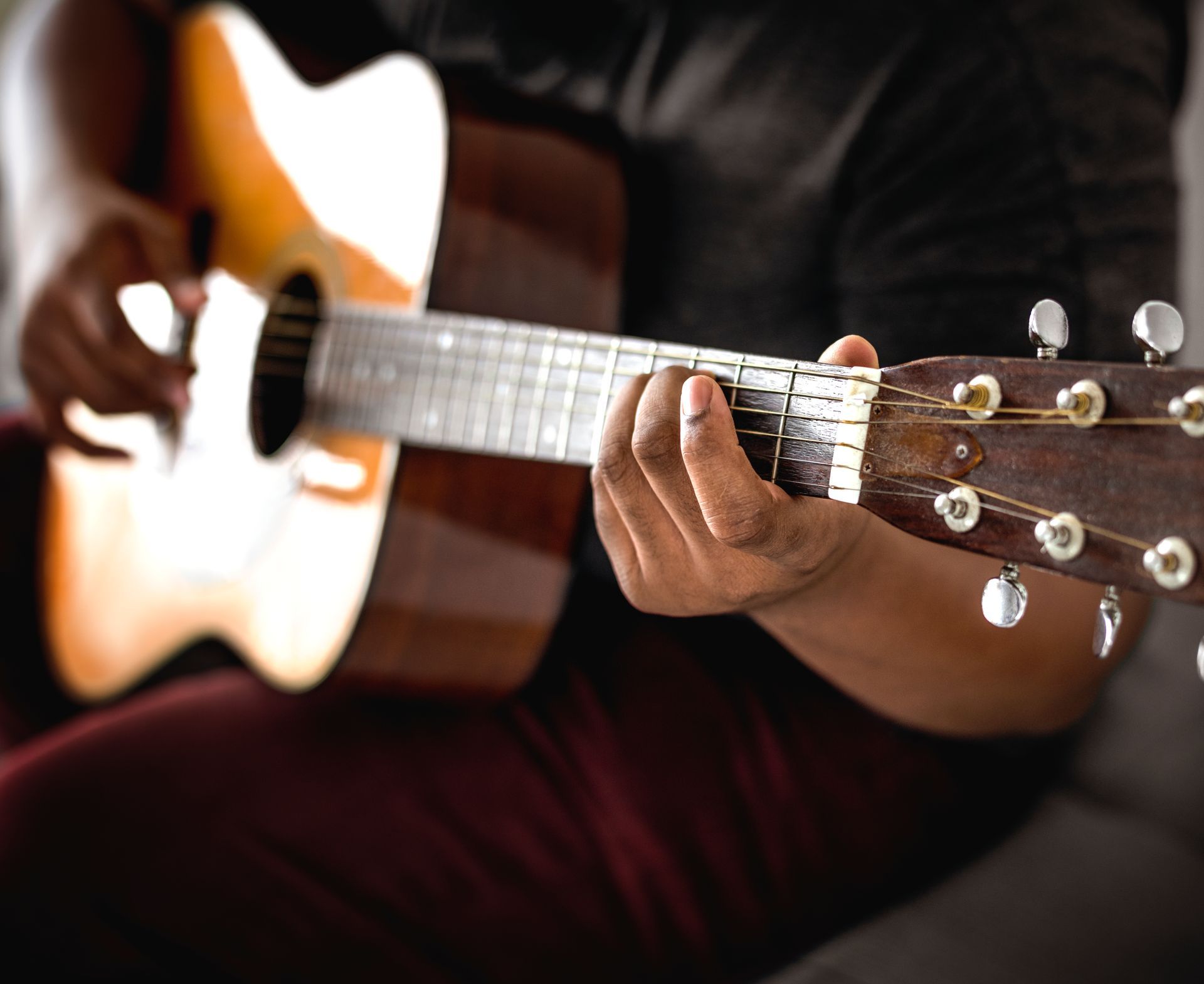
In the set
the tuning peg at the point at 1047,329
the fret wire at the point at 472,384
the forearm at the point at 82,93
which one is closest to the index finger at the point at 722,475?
the tuning peg at the point at 1047,329

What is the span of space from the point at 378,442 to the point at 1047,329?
45 cm

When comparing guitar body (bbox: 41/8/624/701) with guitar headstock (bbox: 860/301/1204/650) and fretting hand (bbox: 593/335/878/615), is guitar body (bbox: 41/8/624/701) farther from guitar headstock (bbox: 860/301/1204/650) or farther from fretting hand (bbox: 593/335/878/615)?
guitar headstock (bbox: 860/301/1204/650)

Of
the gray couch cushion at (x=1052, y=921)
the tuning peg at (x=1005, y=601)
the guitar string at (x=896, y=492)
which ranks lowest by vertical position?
the gray couch cushion at (x=1052, y=921)

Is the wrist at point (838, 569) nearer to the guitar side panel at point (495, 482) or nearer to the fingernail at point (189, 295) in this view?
the guitar side panel at point (495, 482)

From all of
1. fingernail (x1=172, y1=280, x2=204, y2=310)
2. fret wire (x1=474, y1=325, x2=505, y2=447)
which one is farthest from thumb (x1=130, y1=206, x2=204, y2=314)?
fret wire (x1=474, y1=325, x2=505, y2=447)

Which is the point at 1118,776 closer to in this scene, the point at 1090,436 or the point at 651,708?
the point at 651,708

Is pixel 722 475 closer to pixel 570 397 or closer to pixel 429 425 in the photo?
pixel 570 397

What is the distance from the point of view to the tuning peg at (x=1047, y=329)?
1.01 ft

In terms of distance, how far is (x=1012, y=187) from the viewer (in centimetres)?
50

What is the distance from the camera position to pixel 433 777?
663mm

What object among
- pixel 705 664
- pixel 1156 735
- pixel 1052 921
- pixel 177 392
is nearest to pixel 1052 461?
pixel 705 664

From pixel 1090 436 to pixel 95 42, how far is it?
1087mm

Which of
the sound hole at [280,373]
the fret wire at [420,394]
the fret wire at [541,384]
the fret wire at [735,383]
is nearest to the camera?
the fret wire at [735,383]

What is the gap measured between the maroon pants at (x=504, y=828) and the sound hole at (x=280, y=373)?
211 millimetres
